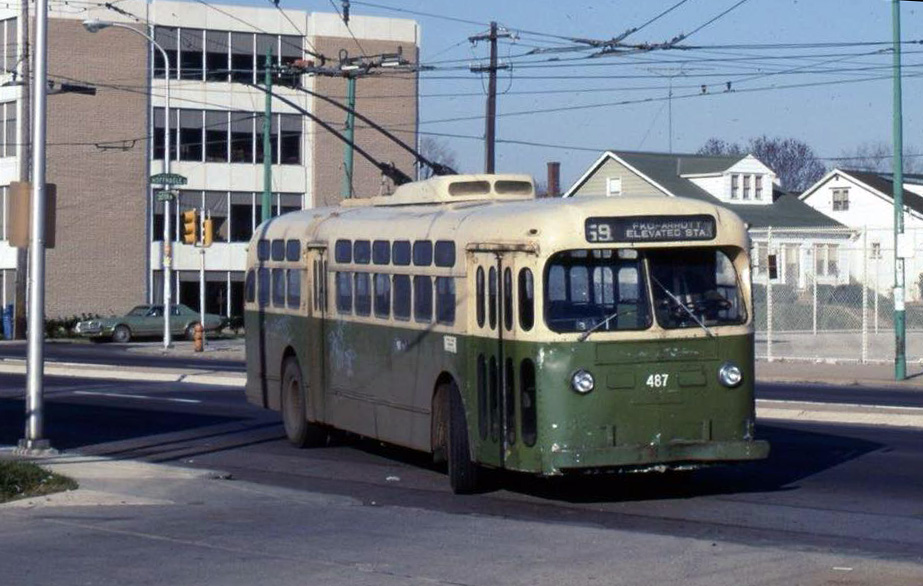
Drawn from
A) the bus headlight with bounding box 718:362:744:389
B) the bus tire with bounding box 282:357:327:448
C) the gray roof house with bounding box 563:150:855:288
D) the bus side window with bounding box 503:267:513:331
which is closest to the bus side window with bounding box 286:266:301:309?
the bus tire with bounding box 282:357:327:448

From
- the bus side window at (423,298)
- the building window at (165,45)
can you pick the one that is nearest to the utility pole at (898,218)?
the bus side window at (423,298)

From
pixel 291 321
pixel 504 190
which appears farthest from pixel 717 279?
pixel 291 321

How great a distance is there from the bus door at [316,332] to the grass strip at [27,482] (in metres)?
3.67

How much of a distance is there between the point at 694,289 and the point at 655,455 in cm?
146

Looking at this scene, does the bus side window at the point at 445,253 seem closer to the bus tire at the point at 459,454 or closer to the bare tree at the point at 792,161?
the bus tire at the point at 459,454

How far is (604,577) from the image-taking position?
9.88 m

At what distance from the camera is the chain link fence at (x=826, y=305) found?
36.8 meters

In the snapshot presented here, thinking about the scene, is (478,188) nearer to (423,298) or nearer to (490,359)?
(423,298)

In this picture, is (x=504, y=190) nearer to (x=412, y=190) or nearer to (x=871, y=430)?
(x=412, y=190)

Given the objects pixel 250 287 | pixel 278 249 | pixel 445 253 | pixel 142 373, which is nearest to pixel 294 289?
pixel 278 249

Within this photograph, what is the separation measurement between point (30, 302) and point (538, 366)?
6212 millimetres

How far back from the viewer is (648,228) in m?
13.3

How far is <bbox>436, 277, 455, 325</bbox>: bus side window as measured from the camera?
1423cm

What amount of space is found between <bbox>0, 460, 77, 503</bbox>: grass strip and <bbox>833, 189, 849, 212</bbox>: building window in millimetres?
66290
